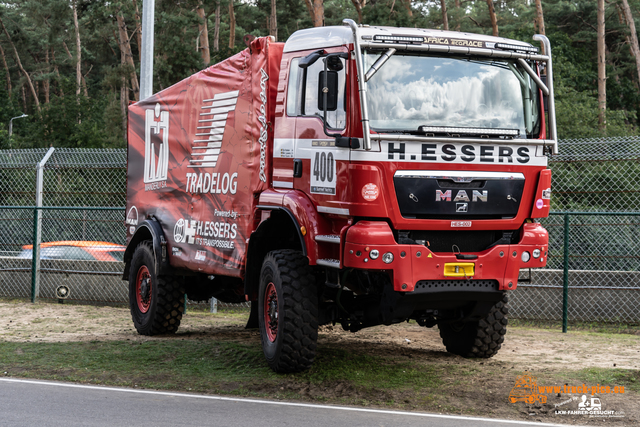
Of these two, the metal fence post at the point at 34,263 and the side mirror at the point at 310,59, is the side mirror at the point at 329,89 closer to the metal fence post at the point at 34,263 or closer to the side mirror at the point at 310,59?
the side mirror at the point at 310,59

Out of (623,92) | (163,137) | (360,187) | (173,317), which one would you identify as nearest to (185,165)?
(163,137)

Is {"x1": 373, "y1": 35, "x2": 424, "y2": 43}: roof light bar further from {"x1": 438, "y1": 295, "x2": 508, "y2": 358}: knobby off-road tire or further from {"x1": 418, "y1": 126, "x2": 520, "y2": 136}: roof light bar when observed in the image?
{"x1": 438, "y1": 295, "x2": 508, "y2": 358}: knobby off-road tire

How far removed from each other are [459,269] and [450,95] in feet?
5.31

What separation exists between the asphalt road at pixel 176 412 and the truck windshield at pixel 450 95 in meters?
2.53

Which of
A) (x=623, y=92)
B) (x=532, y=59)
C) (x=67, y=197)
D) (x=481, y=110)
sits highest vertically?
(x=623, y=92)

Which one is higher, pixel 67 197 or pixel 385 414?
pixel 67 197

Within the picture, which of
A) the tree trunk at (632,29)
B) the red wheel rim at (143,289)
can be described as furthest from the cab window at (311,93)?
the tree trunk at (632,29)

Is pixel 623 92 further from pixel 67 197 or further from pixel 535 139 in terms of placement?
pixel 535 139

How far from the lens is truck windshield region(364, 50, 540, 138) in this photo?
22.6 feet

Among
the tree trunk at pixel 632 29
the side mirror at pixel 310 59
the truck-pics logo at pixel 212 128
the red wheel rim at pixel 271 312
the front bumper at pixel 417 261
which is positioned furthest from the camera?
the tree trunk at pixel 632 29

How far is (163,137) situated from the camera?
10578mm

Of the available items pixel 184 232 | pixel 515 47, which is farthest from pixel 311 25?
pixel 515 47

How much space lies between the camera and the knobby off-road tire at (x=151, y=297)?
10445mm

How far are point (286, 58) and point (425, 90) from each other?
1704 mm
